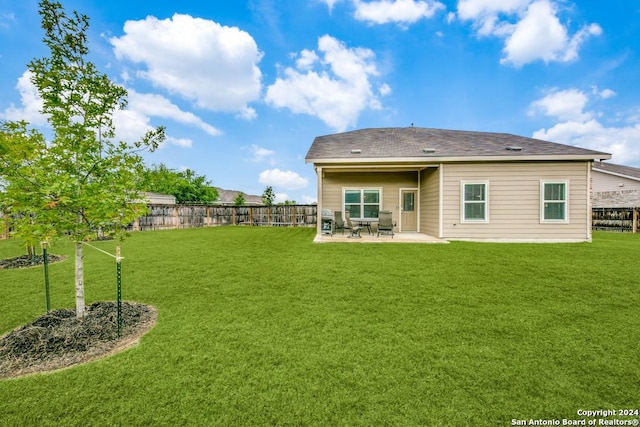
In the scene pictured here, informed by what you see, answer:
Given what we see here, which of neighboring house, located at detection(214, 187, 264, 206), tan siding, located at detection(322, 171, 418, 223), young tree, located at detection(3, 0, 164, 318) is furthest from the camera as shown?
neighboring house, located at detection(214, 187, 264, 206)

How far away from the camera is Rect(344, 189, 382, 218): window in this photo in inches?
472

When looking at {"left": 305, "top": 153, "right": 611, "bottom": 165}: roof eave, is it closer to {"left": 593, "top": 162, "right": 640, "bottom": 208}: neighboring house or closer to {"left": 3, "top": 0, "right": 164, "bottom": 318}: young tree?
{"left": 3, "top": 0, "right": 164, "bottom": 318}: young tree

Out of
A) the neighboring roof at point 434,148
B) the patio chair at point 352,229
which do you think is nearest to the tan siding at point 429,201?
the neighboring roof at point 434,148

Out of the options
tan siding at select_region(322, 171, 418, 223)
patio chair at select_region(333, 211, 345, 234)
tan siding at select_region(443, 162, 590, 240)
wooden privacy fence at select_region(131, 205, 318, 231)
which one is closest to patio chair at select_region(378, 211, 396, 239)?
patio chair at select_region(333, 211, 345, 234)

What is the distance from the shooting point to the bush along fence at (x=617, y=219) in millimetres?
12641

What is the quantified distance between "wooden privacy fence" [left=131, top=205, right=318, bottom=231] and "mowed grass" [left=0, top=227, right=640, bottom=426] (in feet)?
39.1

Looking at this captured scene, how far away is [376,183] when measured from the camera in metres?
12.0

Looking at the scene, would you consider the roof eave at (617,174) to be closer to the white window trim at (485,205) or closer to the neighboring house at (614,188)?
the neighboring house at (614,188)

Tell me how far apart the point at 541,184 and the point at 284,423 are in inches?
439

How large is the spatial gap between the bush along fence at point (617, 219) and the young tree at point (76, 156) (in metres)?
19.4

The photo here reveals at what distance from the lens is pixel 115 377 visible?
2094mm

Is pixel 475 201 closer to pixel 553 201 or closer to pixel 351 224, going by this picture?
pixel 553 201

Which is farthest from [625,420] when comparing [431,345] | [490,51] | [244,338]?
[490,51]

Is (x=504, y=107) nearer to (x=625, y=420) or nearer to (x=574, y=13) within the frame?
(x=574, y=13)
